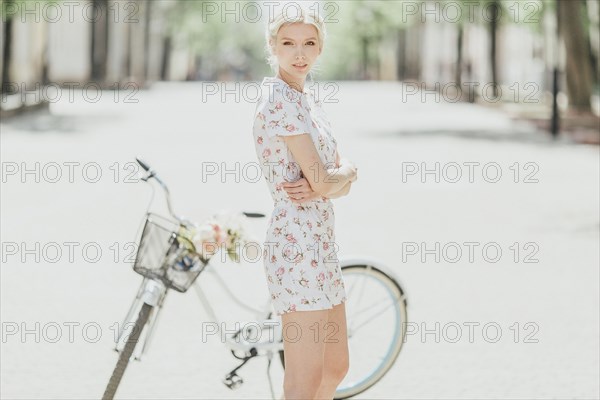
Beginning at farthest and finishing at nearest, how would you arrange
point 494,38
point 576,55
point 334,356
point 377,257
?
point 494,38, point 576,55, point 377,257, point 334,356

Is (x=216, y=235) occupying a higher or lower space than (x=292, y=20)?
lower

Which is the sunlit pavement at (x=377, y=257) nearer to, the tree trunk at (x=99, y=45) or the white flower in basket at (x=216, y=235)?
the white flower in basket at (x=216, y=235)

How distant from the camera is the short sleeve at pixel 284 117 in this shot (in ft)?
12.2

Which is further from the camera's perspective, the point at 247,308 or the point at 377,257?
the point at 377,257

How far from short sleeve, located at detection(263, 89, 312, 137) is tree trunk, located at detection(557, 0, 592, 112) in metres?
26.6

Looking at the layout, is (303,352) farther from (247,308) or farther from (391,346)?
(391,346)

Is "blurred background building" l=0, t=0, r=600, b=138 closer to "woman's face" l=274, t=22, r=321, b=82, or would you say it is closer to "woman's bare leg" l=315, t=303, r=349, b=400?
"woman's face" l=274, t=22, r=321, b=82

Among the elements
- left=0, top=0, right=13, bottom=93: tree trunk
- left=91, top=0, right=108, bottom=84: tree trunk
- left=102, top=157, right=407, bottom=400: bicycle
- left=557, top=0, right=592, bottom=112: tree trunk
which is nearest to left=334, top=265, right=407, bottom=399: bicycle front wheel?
left=102, top=157, right=407, bottom=400: bicycle

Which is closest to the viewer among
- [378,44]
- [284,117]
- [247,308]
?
[284,117]

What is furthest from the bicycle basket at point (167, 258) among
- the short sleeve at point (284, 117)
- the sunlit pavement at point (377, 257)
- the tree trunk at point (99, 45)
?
the tree trunk at point (99, 45)

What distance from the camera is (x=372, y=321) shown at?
17.2 ft

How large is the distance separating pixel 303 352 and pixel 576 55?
27.0 m

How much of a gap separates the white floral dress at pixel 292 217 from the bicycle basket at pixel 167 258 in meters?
0.74

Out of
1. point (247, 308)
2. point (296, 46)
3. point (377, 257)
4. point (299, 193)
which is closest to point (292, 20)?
point (296, 46)
